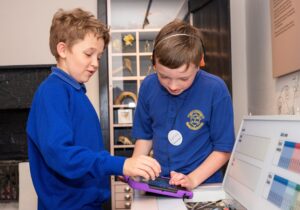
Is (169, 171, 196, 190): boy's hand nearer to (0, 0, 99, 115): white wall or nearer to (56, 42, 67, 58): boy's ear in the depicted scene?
(56, 42, 67, 58): boy's ear

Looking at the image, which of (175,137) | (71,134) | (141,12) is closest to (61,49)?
(71,134)

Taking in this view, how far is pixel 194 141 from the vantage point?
1.00m

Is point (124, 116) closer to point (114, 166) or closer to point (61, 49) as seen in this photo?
point (61, 49)

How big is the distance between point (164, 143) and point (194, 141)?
0.29 feet

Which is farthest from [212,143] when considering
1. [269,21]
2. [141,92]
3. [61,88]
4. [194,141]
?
[269,21]

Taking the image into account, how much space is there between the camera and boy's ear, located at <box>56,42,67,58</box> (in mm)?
999

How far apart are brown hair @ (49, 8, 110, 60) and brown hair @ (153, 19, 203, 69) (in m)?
0.19

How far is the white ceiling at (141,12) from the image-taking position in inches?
150

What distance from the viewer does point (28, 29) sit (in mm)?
2812

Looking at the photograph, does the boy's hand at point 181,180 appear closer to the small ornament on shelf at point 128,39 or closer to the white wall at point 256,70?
the white wall at point 256,70

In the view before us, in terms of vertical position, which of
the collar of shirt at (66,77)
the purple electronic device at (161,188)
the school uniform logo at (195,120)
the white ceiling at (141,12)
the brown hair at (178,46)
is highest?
the white ceiling at (141,12)

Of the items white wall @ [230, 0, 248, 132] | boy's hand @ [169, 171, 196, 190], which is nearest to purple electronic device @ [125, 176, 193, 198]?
boy's hand @ [169, 171, 196, 190]

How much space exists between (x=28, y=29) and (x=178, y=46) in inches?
87.6

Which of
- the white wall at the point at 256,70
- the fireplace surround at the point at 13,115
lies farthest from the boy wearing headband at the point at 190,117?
the fireplace surround at the point at 13,115
